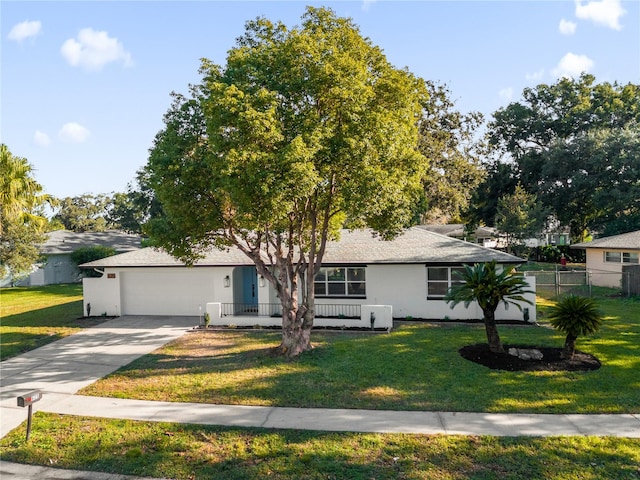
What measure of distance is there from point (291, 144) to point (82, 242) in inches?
1482

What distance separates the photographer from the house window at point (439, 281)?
59.9 feet

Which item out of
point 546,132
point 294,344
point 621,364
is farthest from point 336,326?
point 546,132

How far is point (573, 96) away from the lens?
147 ft

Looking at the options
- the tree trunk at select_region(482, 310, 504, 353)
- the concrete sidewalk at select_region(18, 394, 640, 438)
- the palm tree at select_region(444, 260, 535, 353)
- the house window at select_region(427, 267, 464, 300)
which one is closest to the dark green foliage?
the house window at select_region(427, 267, 464, 300)

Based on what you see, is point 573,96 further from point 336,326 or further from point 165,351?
point 165,351

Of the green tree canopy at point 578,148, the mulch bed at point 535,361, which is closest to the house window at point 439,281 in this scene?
the mulch bed at point 535,361

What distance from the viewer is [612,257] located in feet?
89.4

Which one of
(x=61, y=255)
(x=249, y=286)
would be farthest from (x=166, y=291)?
(x=61, y=255)

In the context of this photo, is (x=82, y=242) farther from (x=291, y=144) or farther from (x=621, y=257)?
(x=621, y=257)

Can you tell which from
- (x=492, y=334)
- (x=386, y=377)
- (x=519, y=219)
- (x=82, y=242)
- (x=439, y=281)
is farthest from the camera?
(x=82, y=242)

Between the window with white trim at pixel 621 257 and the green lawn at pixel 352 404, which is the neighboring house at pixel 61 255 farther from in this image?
the window with white trim at pixel 621 257

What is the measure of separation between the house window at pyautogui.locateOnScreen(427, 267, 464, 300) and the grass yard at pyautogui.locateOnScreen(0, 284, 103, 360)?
15391 mm

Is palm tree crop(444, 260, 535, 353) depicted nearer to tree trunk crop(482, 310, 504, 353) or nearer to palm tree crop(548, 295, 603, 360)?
tree trunk crop(482, 310, 504, 353)

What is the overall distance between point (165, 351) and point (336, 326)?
6675 millimetres
